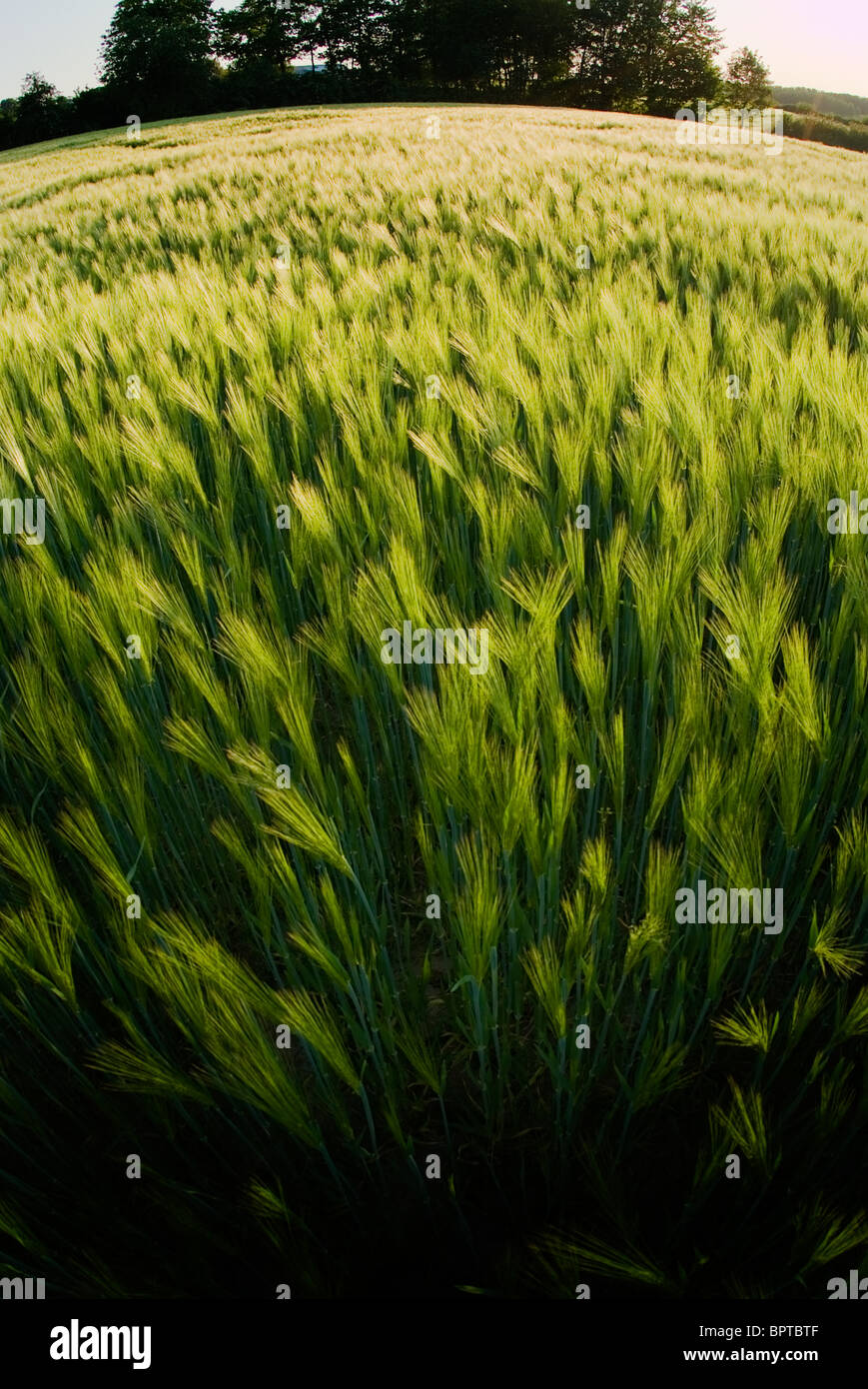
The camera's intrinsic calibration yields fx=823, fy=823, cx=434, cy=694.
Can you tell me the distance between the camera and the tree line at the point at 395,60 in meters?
27.9

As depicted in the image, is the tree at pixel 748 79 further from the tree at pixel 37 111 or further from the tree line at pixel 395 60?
the tree at pixel 37 111

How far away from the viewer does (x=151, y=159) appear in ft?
30.9

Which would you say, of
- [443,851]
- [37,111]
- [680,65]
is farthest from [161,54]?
[443,851]

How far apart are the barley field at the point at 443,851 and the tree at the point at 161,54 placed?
3396 centimetres

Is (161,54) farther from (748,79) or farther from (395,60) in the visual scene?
(748,79)

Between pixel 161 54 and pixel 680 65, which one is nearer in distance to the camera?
pixel 161 54

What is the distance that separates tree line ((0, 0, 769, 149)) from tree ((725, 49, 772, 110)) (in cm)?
6

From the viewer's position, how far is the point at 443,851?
64 cm

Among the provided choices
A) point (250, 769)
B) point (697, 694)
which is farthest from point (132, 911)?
point (697, 694)

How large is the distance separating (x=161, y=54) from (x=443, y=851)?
3539 centimetres

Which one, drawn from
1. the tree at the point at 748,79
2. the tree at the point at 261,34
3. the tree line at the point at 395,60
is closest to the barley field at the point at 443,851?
the tree line at the point at 395,60

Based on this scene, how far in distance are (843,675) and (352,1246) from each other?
90 cm

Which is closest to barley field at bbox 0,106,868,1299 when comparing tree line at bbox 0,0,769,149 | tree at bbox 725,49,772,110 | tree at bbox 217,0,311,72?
tree line at bbox 0,0,769,149
